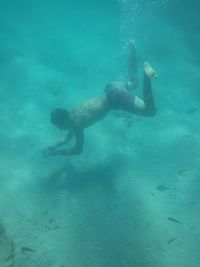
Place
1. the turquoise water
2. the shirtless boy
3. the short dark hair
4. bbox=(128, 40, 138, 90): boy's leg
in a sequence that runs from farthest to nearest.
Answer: bbox=(128, 40, 138, 90): boy's leg < the shirtless boy < the short dark hair < the turquoise water

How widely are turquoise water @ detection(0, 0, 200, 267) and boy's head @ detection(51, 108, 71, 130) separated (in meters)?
2.09

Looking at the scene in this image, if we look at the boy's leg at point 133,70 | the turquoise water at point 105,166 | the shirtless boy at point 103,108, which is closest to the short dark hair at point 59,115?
the shirtless boy at point 103,108

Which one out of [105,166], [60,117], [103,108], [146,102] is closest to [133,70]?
[146,102]

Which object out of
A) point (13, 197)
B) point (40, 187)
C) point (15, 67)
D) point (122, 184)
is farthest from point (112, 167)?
point (15, 67)

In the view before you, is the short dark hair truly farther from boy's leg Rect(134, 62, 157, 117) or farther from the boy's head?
boy's leg Rect(134, 62, 157, 117)

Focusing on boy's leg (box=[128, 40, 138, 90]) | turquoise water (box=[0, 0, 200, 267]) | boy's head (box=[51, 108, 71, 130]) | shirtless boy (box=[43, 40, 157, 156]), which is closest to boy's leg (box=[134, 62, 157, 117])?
shirtless boy (box=[43, 40, 157, 156])

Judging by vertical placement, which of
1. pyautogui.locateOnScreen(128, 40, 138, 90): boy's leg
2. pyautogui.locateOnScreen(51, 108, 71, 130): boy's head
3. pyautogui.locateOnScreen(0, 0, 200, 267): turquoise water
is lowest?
pyautogui.locateOnScreen(0, 0, 200, 267): turquoise water

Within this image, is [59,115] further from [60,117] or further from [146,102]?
[146,102]

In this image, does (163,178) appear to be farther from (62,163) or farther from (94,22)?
(94,22)

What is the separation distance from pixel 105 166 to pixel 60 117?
2728mm

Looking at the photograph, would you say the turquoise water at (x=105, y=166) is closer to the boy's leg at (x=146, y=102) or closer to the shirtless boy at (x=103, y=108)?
the shirtless boy at (x=103, y=108)

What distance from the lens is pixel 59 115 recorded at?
796cm

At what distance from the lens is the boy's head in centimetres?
794

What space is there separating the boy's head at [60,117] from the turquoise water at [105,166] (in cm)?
209
